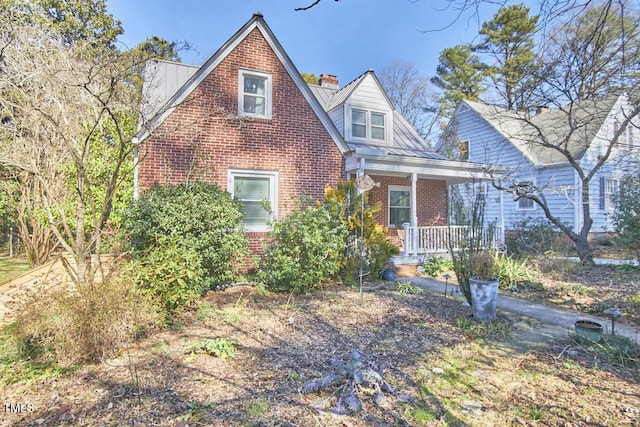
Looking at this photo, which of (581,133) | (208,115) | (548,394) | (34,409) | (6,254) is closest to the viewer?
(34,409)

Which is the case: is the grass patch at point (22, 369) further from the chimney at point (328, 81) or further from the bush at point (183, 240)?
the chimney at point (328, 81)

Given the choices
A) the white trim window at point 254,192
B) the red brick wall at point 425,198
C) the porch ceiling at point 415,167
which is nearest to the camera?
the white trim window at point 254,192

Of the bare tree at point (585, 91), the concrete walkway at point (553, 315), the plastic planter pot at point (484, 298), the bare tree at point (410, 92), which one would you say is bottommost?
the concrete walkway at point (553, 315)

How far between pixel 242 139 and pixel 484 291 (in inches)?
255

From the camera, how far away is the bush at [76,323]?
3668mm

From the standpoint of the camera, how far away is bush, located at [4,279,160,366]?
144 inches

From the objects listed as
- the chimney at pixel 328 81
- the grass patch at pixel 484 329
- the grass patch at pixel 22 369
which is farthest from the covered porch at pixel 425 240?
the grass patch at pixel 22 369

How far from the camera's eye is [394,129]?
1307 centimetres

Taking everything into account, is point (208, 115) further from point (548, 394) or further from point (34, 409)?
point (548, 394)

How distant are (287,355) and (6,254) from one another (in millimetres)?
13845

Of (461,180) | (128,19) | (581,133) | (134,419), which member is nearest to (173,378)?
(134,419)

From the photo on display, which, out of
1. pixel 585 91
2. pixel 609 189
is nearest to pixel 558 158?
pixel 609 189

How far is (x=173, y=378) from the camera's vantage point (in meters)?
3.45

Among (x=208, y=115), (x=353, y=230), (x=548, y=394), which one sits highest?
(x=208, y=115)
